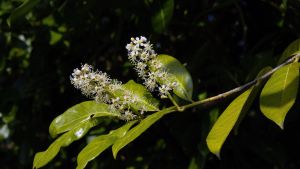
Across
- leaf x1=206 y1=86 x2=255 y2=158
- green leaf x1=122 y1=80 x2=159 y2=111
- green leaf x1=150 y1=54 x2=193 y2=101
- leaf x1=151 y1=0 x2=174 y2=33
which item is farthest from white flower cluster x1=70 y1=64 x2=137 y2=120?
leaf x1=151 y1=0 x2=174 y2=33

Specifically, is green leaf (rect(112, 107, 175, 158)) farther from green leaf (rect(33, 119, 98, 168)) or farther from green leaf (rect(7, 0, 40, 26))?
green leaf (rect(7, 0, 40, 26))

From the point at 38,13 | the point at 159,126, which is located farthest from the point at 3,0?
the point at 159,126

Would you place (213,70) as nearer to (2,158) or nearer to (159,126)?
(159,126)

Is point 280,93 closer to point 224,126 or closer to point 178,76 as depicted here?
point 224,126

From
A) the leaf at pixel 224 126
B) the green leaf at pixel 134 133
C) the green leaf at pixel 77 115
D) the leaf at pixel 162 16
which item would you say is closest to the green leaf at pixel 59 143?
the green leaf at pixel 77 115

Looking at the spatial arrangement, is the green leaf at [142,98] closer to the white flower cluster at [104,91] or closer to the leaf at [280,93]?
the white flower cluster at [104,91]
